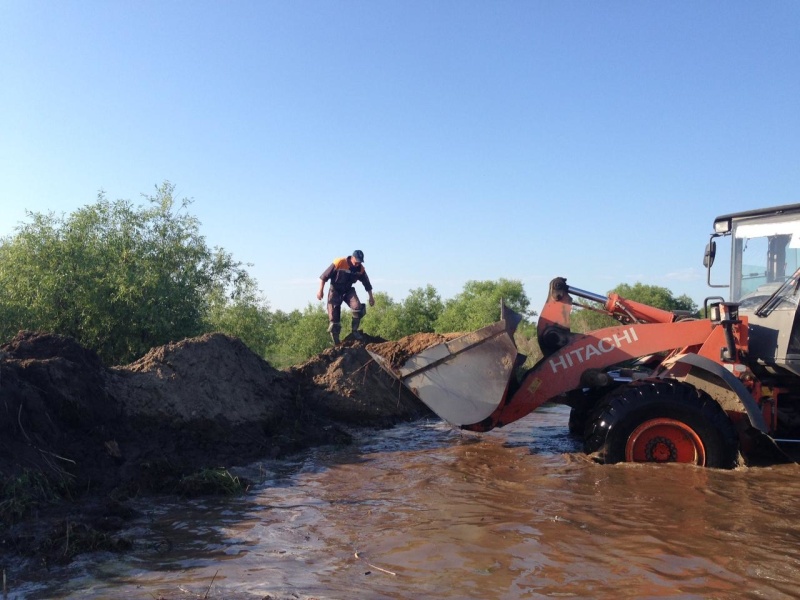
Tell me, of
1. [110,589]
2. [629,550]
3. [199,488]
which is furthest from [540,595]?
[199,488]

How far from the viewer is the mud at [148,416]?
578cm

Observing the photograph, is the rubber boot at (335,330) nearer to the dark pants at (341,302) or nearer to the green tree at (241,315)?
Result: the dark pants at (341,302)

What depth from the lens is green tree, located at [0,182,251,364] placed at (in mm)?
12039

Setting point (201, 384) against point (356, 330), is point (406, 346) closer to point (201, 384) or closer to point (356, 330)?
point (356, 330)

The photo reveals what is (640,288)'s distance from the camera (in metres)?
39.8

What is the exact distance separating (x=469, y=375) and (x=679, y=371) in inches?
94.4

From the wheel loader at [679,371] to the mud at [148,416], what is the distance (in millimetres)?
1258

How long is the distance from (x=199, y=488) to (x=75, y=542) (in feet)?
5.82

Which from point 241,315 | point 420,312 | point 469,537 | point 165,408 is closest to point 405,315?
point 420,312

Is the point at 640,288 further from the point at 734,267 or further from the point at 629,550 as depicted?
the point at 629,550

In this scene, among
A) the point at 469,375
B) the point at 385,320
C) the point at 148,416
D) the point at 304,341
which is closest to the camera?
the point at 469,375

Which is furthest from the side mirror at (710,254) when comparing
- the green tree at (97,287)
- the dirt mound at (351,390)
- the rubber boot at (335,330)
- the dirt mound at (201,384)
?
the green tree at (97,287)

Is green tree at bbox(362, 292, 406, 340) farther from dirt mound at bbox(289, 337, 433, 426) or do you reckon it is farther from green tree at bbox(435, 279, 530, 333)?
dirt mound at bbox(289, 337, 433, 426)

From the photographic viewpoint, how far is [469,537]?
486 cm
